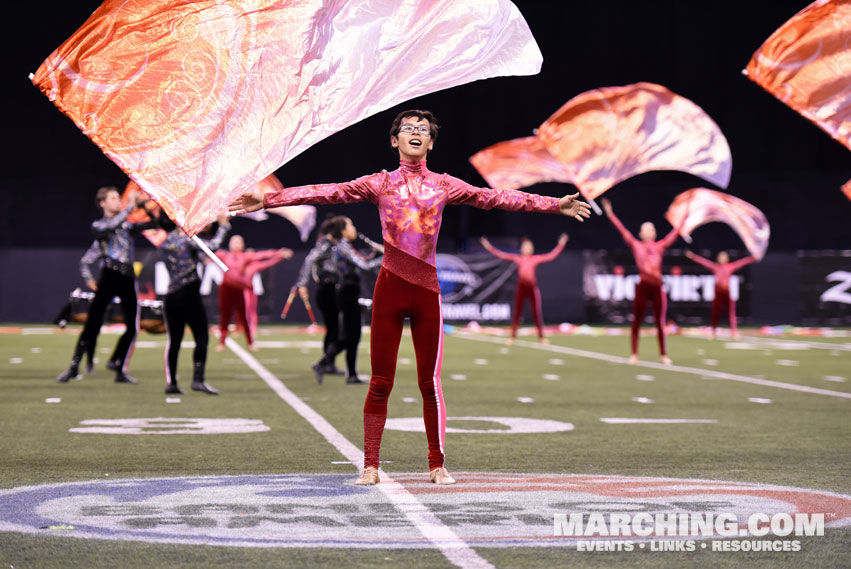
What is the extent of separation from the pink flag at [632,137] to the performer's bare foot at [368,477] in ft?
36.8

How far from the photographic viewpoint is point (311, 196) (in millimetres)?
6523

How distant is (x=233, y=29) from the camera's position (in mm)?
7543

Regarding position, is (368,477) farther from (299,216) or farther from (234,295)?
(299,216)

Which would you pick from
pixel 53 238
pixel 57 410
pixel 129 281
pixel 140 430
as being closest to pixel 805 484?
pixel 140 430

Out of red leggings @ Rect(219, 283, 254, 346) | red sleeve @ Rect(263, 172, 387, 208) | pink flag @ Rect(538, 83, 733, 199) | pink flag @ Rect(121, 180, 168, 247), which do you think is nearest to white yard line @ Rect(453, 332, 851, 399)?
pink flag @ Rect(538, 83, 733, 199)

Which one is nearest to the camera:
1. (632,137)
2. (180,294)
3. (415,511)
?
(415,511)

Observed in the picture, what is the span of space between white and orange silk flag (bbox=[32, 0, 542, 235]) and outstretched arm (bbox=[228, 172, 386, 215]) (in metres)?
0.46

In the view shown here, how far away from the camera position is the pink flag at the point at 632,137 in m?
17.5

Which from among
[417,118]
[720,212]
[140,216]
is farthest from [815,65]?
[720,212]

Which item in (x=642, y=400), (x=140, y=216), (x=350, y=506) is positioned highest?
(x=140, y=216)

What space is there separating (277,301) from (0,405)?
66.4ft

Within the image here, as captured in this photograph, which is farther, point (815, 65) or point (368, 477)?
point (815, 65)

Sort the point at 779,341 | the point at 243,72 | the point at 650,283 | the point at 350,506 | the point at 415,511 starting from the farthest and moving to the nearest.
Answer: the point at 779,341
the point at 650,283
the point at 243,72
the point at 350,506
the point at 415,511

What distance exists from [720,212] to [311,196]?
70.8ft
